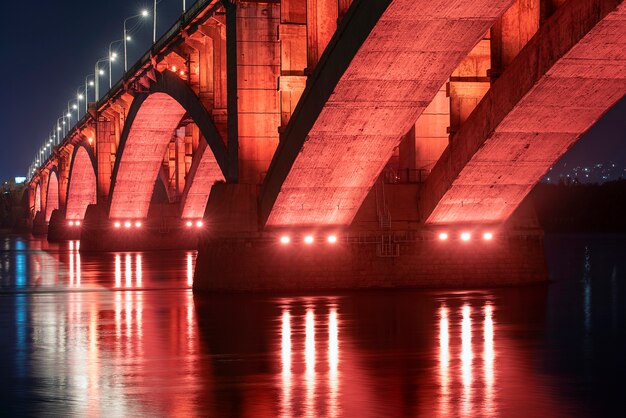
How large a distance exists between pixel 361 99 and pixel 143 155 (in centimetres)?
4214

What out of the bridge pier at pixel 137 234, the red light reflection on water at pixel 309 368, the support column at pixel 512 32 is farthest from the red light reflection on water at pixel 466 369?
the bridge pier at pixel 137 234

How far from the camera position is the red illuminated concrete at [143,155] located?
→ 211ft

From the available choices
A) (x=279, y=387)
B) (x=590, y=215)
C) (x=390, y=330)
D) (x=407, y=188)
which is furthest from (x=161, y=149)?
(x=590, y=215)

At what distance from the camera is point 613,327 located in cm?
2381

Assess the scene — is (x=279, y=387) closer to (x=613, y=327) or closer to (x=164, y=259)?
(x=613, y=327)

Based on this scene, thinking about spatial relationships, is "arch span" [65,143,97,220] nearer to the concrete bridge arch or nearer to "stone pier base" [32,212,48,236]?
the concrete bridge arch

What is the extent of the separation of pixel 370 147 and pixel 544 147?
14.6ft

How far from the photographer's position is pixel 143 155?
69.8 m

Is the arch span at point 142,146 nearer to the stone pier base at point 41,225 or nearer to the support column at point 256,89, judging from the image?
the support column at point 256,89

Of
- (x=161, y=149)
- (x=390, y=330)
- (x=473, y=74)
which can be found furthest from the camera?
(x=161, y=149)

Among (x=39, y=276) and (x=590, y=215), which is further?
(x=590, y=215)

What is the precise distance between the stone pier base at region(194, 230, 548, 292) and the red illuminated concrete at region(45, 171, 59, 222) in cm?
11247

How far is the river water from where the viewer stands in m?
14.7

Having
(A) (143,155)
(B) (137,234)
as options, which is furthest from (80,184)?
(A) (143,155)
